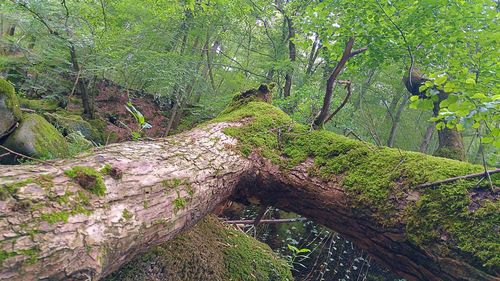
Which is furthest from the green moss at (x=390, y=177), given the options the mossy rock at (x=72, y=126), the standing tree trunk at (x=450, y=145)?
the mossy rock at (x=72, y=126)

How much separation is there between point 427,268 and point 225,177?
4.34 feet

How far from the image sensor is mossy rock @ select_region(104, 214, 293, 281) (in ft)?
7.46

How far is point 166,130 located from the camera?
9281 millimetres

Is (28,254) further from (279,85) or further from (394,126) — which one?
(394,126)

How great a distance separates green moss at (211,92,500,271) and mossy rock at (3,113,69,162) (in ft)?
9.39

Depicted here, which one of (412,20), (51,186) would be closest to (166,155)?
(51,186)

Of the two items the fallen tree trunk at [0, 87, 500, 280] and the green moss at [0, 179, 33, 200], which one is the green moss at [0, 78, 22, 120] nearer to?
the fallen tree trunk at [0, 87, 500, 280]

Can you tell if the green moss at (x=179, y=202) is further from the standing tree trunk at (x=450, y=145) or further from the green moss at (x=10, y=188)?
the standing tree trunk at (x=450, y=145)

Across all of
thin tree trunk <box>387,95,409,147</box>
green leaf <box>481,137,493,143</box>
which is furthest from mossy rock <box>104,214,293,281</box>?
thin tree trunk <box>387,95,409,147</box>

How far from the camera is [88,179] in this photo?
143 centimetres

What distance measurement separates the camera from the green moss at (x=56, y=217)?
1.19m

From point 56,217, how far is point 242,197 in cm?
167

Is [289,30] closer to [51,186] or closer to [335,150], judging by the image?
[335,150]

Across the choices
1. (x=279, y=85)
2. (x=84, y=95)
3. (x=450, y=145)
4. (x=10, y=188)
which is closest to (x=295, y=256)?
(x=10, y=188)
